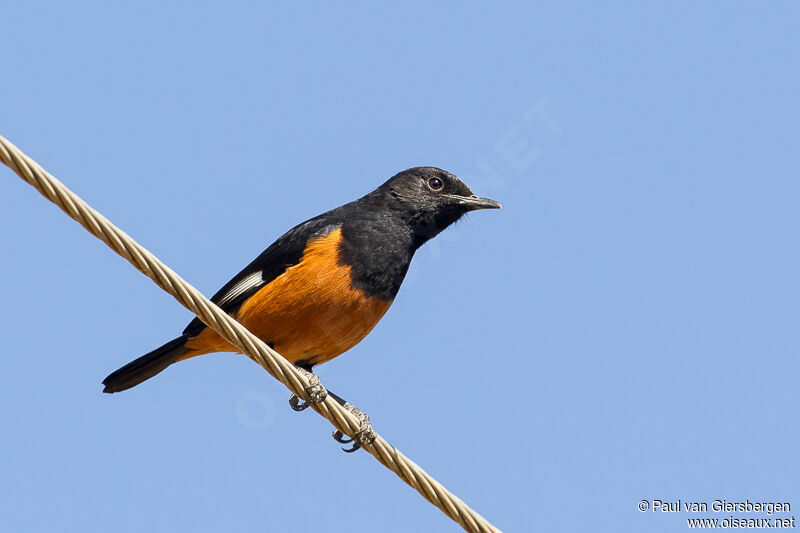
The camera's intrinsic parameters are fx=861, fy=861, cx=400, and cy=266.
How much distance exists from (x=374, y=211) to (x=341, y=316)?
1.26m

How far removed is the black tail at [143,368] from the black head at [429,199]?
2.32m

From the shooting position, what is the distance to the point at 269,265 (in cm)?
728

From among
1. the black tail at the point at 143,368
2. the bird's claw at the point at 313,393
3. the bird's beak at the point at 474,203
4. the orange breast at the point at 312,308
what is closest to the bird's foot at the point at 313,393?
the bird's claw at the point at 313,393

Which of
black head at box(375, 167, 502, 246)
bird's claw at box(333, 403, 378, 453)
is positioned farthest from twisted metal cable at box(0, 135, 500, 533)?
black head at box(375, 167, 502, 246)

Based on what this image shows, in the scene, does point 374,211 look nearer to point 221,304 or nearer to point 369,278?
point 369,278

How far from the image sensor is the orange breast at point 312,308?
6.76 m

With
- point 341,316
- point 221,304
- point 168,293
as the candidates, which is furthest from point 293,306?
point 168,293

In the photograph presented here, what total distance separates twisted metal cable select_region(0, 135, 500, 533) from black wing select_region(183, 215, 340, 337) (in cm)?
200

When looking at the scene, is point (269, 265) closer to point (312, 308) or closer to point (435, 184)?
point (312, 308)

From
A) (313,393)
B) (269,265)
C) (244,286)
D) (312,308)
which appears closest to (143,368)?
(244,286)

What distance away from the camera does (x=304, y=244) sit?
720 cm

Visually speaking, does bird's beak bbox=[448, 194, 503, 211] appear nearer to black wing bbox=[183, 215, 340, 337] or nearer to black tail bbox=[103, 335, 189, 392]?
black wing bbox=[183, 215, 340, 337]

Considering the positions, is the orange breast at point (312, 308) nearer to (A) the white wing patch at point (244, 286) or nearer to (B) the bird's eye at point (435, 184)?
(A) the white wing patch at point (244, 286)

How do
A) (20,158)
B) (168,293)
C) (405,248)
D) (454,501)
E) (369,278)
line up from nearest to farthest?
(20,158) → (168,293) → (454,501) → (369,278) → (405,248)
